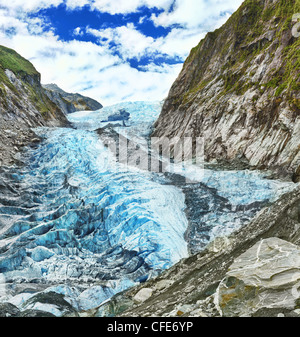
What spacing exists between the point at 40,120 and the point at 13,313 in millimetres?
38496

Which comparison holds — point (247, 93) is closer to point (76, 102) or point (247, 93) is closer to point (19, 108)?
point (19, 108)

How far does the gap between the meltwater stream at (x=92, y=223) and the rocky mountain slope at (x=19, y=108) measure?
4.04 m

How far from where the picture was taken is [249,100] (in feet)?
90.7

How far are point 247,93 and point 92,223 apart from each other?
1970 centimetres

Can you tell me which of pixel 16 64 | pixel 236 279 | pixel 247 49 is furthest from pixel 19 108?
pixel 236 279

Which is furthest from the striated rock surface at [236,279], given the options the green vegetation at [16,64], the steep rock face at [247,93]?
the green vegetation at [16,64]

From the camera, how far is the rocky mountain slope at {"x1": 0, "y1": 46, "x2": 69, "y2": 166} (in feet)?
103

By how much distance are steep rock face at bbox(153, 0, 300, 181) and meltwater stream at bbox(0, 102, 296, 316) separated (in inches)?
127

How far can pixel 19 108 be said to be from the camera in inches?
1619

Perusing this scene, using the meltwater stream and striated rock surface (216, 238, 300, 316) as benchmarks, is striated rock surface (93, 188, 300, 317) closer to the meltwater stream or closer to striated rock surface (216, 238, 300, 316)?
striated rock surface (216, 238, 300, 316)

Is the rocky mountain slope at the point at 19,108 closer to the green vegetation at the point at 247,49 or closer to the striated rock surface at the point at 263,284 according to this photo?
the green vegetation at the point at 247,49

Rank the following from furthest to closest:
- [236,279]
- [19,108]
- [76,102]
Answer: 1. [76,102]
2. [19,108]
3. [236,279]

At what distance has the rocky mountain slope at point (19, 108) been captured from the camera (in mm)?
31438

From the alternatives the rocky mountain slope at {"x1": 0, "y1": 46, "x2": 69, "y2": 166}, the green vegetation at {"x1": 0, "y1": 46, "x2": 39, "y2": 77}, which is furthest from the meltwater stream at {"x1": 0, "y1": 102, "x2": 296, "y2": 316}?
the green vegetation at {"x1": 0, "y1": 46, "x2": 39, "y2": 77}
